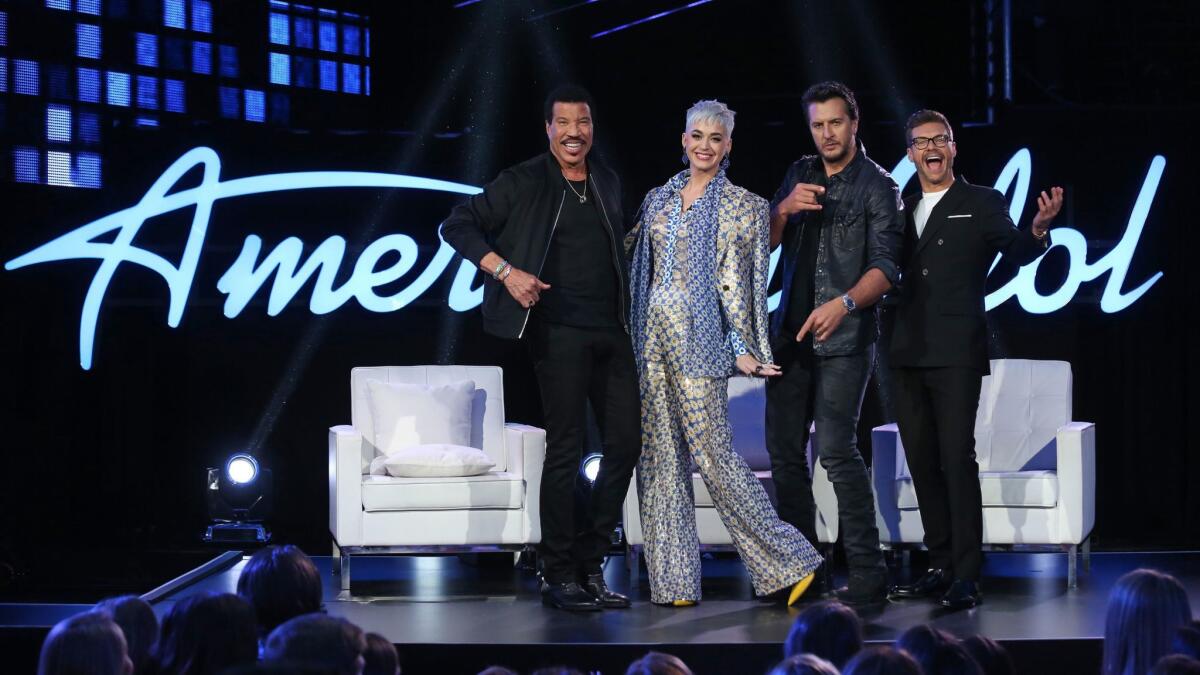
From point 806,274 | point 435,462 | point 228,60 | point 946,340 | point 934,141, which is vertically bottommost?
point 435,462

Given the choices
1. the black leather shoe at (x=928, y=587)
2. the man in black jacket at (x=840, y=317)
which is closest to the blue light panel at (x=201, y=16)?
the man in black jacket at (x=840, y=317)

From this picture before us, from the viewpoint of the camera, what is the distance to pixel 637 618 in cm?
445

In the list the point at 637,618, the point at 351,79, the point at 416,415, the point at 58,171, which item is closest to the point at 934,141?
the point at 637,618

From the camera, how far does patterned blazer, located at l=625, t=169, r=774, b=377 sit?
4543mm

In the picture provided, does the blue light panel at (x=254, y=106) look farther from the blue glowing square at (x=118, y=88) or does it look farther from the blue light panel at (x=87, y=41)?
the blue light panel at (x=87, y=41)

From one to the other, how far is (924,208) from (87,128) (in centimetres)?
391

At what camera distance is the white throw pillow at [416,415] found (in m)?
5.79

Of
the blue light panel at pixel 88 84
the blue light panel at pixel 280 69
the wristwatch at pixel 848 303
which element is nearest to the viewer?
the wristwatch at pixel 848 303

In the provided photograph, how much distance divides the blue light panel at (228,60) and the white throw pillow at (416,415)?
1.94 meters

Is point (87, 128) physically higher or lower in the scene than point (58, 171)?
higher

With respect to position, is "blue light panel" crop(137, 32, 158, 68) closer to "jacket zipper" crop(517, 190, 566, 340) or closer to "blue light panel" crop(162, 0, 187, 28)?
"blue light panel" crop(162, 0, 187, 28)

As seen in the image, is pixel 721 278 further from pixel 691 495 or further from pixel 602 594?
pixel 602 594

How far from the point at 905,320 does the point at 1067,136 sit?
2464mm

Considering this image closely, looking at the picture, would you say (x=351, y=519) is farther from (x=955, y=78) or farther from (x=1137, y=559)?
(x=955, y=78)
